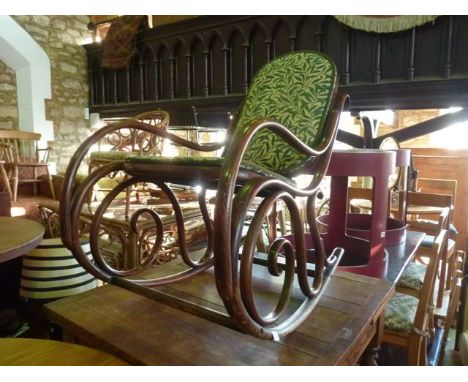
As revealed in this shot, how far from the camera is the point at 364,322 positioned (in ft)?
3.59

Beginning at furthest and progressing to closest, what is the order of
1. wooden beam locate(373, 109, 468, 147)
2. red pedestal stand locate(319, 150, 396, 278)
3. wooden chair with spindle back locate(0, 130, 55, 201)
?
wooden chair with spindle back locate(0, 130, 55, 201)
wooden beam locate(373, 109, 468, 147)
red pedestal stand locate(319, 150, 396, 278)

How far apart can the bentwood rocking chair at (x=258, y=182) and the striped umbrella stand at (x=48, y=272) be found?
1.95ft

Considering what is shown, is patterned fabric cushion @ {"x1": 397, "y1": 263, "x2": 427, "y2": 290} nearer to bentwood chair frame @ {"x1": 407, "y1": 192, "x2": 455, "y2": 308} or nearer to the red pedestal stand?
bentwood chair frame @ {"x1": 407, "y1": 192, "x2": 455, "y2": 308}

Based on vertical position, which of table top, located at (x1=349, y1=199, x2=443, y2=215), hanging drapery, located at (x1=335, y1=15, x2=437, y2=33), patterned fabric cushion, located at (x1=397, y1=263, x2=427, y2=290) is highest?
hanging drapery, located at (x1=335, y1=15, x2=437, y2=33)

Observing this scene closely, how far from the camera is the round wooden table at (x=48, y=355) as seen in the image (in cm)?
85

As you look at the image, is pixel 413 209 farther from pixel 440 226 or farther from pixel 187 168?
pixel 187 168

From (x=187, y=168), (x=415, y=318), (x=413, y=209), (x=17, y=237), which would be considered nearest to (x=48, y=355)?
(x=187, y=168)

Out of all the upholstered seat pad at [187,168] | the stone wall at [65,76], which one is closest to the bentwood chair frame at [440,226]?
the upholstered seat pad at [187,168]

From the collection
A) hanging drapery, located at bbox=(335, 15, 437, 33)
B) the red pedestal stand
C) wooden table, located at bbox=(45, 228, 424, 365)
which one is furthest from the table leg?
hanging drapery, located at bbox=(335, 15, 437, 33)

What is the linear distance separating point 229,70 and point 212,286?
9.70 feet

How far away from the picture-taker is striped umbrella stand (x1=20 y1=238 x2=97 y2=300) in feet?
5.75

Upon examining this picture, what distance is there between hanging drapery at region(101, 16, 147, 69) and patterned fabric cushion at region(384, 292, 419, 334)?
4.17m

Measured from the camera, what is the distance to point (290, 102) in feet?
4.72
